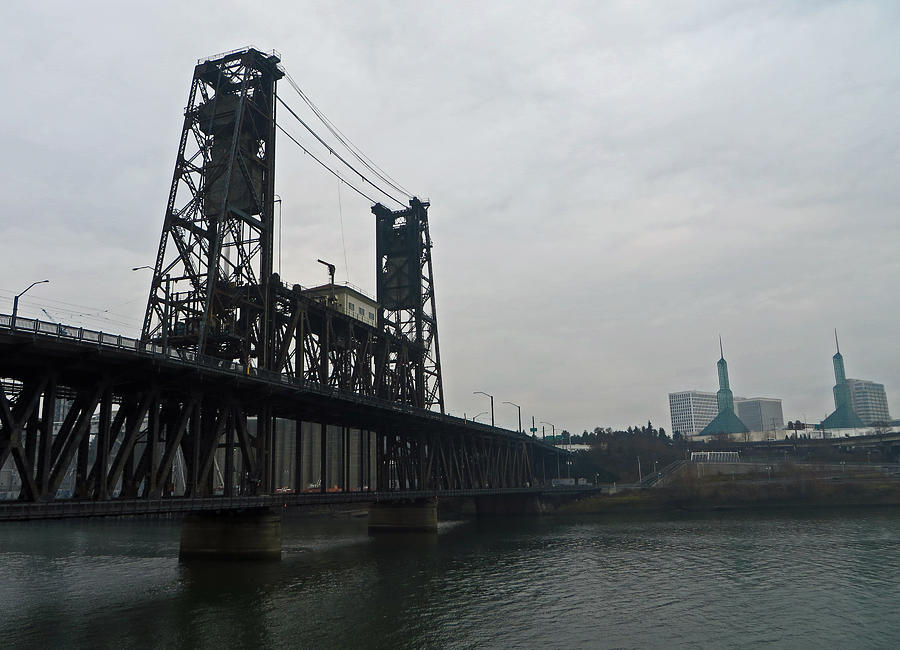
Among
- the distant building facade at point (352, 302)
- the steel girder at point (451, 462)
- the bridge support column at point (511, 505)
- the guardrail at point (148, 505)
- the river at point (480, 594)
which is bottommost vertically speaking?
the river at point (480, 594)

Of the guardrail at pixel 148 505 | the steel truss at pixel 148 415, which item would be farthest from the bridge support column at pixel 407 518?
the guardrail at pixel 148 505

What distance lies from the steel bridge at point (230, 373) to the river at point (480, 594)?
632cm

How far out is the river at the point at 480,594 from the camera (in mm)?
32875

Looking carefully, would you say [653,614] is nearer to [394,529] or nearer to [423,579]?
[423,579]

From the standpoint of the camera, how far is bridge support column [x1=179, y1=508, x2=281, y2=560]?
58.3m

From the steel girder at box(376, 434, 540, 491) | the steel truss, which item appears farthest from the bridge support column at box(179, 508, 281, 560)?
the steel girder at box(376, 434, 540, 491)

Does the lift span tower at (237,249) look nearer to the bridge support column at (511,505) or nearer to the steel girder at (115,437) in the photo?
the steel girder at (115,437)

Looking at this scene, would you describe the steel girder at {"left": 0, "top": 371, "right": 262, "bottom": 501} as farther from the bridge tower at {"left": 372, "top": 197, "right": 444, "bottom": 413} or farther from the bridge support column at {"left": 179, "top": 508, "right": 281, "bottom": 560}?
the bridge tower at {"left": 372, "top": 197, "right": 444, "bottom": 413}

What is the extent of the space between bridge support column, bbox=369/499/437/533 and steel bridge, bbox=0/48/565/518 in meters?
3.21

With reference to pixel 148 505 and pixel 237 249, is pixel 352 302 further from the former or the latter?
pixel 148 505

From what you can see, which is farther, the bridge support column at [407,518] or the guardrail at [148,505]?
the bridge support column at [407,518]

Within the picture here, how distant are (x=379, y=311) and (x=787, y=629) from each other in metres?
88.6

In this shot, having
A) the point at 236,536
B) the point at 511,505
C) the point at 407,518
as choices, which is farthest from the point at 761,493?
the point at 236,536

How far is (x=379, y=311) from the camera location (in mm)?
115688
